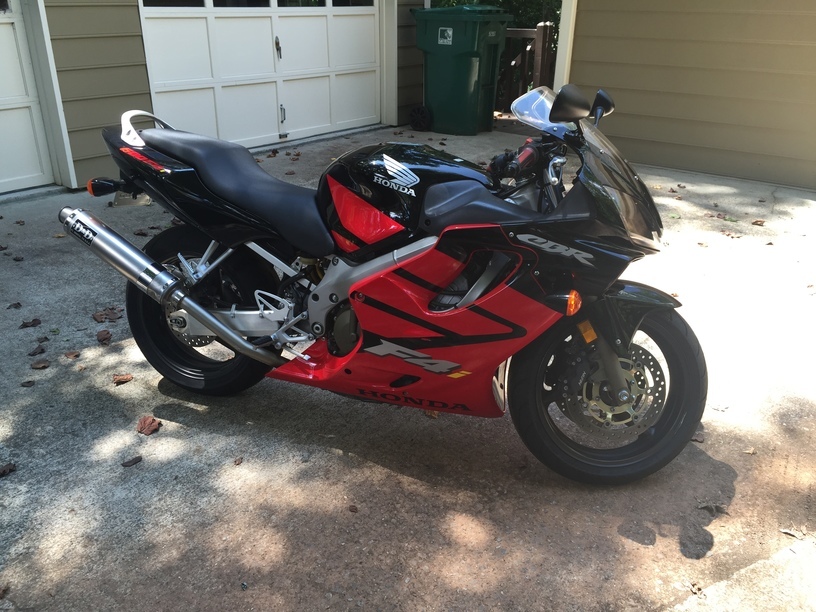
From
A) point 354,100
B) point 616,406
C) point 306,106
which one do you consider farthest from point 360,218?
point 354,100

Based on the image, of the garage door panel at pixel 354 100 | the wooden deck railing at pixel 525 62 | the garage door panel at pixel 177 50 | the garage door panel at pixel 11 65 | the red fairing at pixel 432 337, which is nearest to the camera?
the red fairing at pixel 432 337

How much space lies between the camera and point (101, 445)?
2.89m

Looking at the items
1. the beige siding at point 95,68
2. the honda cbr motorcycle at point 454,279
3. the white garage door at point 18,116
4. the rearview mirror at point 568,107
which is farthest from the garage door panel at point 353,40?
the rearview mirror at point 568,107

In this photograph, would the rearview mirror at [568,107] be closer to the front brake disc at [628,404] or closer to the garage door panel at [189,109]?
the front brake disc at [628,404]

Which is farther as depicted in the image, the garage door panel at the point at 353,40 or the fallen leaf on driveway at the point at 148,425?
the garage door panel at the point at 353,40

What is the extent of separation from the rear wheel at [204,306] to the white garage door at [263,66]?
3.71 meters

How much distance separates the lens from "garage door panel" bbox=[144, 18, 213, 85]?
20.3ft

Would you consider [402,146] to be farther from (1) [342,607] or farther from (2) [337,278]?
(1) [342,607]

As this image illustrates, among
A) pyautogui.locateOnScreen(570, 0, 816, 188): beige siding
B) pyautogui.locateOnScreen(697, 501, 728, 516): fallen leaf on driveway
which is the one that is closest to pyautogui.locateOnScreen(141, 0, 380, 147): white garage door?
pyautogui.locateOnScreen(570, 0, 816, 188): beige siding

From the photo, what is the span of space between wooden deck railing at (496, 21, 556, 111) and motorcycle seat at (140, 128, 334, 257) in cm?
711

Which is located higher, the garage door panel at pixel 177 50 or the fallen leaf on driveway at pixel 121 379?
the garage door panel at pixel 177 50

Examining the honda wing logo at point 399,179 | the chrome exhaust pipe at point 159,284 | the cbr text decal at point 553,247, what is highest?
the honda wing logo at point 399,179

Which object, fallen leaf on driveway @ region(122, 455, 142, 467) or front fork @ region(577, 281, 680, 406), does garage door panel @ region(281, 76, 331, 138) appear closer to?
fallen leaf on driveway @ region(122, 455, 142, 467)

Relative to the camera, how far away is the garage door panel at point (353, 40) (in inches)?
314
